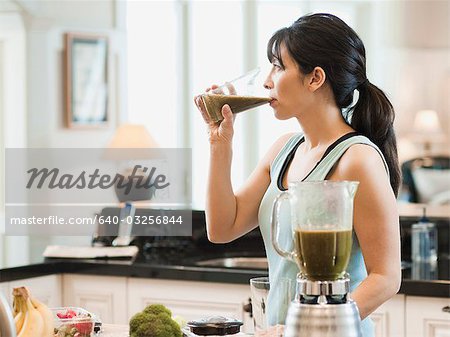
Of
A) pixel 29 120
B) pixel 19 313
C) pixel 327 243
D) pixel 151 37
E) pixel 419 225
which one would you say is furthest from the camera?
pixel 151 37

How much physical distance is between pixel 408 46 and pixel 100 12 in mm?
5521

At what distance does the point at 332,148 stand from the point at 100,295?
5.95 feet

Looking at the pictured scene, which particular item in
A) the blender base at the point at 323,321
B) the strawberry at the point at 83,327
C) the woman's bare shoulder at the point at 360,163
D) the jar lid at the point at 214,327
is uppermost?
the woman's bare shoulder at the point at 360,163

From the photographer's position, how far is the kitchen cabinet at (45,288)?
144 inches

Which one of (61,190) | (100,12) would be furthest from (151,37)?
(61,190)

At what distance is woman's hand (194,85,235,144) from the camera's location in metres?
2.14

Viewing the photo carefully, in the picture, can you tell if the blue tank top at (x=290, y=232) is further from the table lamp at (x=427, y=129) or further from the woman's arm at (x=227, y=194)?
the table lamp at (x=427, y=129)

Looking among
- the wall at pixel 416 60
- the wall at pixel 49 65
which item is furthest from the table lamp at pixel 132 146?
the wall at pixel 416 60

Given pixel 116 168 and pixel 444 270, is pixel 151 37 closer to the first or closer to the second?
pixel 116 168

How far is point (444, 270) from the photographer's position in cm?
343

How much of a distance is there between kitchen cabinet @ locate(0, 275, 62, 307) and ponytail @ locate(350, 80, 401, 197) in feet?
5.95

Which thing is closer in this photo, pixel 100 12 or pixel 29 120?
pixel 29 120

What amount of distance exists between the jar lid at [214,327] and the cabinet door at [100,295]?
4.90 ft

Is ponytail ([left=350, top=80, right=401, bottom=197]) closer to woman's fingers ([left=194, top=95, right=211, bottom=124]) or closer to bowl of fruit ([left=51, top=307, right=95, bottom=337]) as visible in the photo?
woman's fingers ([left=194, top=95, right=211, bottom=124])
